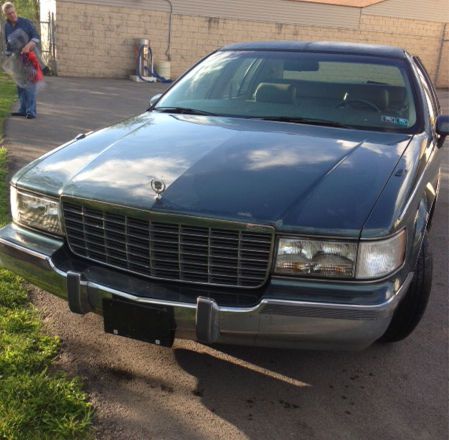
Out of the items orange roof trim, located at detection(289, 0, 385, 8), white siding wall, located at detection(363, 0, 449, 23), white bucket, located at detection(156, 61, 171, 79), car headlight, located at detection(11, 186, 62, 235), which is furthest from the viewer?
white siding wall, located at detection(363, 0, 449, 23)

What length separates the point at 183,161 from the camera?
2.60 m

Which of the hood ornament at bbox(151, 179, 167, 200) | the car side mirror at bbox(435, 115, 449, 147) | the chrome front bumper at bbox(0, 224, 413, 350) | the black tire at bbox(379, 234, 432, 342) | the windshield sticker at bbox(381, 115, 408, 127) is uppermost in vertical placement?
the windshield sticker at bbox(381, 115, 408, 127)

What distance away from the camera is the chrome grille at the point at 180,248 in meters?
2.18

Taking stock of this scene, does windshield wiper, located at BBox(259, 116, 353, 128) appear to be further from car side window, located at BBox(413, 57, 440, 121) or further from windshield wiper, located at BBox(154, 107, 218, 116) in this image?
car side window, located at BBox(413, 57, 440, 121)

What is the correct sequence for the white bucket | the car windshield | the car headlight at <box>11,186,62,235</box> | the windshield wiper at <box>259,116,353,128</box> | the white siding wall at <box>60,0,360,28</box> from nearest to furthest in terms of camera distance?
the car headlight at <box>11,186,62,235</box>
the windshield wiper at <box>259,116,353,128</box>
the car windshield
the white siding wall at <box>60,0,360,28</box>
the white bucket

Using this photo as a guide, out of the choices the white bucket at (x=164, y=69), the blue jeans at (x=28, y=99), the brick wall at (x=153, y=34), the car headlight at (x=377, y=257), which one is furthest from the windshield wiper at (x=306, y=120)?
the white bucket at (x=164, y=69)

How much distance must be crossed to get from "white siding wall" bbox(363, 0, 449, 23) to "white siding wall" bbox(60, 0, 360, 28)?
120 centimetres

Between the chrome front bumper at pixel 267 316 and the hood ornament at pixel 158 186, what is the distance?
414 millimetres

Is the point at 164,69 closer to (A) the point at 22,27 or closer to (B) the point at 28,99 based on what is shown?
(B) the point at 28,99

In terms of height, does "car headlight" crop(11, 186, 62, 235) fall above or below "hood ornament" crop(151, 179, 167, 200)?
below

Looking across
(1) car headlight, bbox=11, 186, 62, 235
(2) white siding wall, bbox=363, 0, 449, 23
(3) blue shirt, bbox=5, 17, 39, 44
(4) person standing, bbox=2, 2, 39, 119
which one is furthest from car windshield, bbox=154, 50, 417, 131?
(2) white siding wall, bbox=363, 0, 449, 23

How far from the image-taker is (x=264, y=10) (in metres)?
20.2

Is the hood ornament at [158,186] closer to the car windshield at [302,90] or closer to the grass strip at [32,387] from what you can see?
the grass strip at [32,387]

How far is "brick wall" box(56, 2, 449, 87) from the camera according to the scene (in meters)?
17.6
